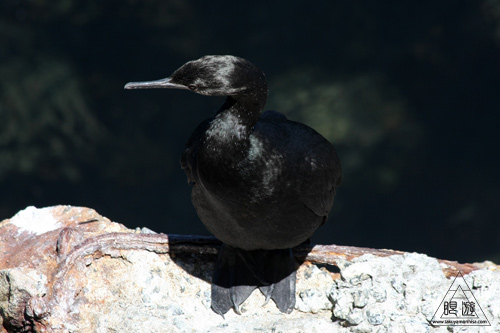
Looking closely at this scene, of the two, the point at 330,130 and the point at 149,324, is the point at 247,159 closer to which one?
the point at 149,324

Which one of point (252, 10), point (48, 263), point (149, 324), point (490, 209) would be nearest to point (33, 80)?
point (252, 10)

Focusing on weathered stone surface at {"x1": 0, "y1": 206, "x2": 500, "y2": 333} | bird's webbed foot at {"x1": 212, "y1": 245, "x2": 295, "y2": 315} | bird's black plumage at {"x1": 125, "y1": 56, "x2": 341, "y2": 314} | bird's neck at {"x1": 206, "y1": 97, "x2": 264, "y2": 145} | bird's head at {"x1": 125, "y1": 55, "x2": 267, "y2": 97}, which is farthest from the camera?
bird's webbed foot at {"x1": 212, "y1": 245, "x2": 295, "y2": 315}

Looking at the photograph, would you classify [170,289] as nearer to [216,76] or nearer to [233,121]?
[233,121]

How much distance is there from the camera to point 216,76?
11.6 feet

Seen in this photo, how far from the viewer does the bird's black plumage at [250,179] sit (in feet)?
12.0

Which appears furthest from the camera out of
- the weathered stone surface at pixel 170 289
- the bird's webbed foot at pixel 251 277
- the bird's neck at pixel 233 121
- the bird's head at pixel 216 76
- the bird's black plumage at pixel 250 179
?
the bird's webbed foot at pixel 251 277

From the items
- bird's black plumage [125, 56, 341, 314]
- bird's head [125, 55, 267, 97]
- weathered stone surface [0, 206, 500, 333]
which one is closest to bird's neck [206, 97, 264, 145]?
bird's black plumage [125, 56, 341, 314]

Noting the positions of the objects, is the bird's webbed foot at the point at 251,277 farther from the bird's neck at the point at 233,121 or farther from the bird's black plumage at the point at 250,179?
the bird's neck at the point at 233,121

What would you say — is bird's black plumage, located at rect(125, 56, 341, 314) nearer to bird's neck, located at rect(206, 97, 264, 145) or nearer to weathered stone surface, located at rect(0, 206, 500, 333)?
bird's neck, located at rect(206, 97, 264, 145)

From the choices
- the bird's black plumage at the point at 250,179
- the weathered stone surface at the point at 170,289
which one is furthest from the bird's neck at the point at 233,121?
the weathered stone surface at the point at 170,289

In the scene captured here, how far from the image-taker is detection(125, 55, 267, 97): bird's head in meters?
3.55

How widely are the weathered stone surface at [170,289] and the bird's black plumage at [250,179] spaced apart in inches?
5.8

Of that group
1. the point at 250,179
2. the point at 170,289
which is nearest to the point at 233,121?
the point at 250,179

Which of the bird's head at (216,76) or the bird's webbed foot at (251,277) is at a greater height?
the bird's head at (216,76)
